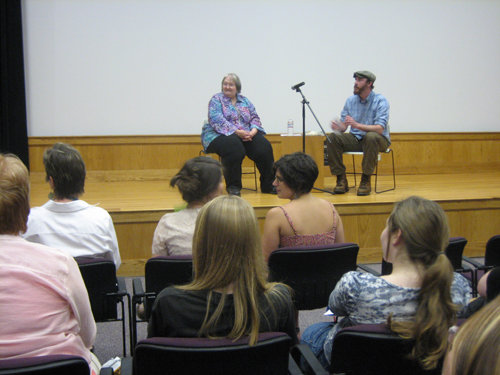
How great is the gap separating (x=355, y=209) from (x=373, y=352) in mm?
2602

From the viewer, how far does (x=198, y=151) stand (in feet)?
19.3

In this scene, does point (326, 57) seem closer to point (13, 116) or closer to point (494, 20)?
point (494, 20)

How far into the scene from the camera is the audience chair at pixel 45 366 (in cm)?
105

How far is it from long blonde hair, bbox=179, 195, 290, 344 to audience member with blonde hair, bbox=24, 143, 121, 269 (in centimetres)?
94

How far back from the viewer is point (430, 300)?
135 centimetres

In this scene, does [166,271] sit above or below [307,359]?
above

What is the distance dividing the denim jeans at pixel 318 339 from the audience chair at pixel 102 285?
0.77 m

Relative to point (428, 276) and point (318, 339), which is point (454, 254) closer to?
point (318, 339)

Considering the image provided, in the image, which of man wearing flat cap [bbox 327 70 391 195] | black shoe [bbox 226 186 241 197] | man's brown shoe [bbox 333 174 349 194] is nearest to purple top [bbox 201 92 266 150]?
black shoe [bbox 226 186 241 197]

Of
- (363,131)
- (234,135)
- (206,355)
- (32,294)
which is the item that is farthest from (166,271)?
(363,131)

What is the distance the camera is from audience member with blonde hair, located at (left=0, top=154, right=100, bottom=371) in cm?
123

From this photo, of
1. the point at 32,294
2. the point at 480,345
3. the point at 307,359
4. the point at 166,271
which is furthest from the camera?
the point at 166,271

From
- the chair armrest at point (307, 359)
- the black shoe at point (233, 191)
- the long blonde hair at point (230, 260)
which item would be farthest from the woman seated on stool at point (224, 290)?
the black shoe at point (233, 191)

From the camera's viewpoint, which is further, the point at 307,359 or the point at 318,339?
the point at 318,339
